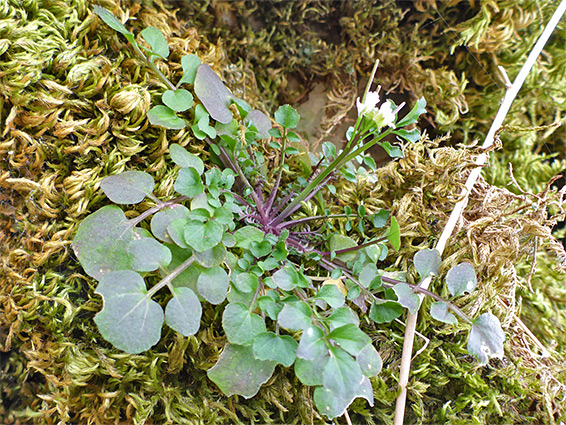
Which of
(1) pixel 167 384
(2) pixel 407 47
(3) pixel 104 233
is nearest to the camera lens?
(3) pixel 104 233

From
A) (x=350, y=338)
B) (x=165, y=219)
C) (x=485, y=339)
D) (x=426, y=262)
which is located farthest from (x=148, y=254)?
(x=485, y=339)

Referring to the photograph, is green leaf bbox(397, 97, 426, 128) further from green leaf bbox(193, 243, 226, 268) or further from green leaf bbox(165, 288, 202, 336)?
green leaf bbox(165, 288, 202, 336)

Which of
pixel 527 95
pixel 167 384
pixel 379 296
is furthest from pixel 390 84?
pixel 167 384

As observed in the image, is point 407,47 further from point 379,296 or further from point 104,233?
point 104,233

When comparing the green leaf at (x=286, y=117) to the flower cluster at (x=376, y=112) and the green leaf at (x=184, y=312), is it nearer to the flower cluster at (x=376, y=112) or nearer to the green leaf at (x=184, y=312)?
the flower cluster at (x=376, y=112)

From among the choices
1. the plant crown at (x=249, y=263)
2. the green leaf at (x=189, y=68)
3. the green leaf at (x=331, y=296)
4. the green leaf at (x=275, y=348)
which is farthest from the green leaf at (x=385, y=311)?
the green leaf at (x=189, y=68)

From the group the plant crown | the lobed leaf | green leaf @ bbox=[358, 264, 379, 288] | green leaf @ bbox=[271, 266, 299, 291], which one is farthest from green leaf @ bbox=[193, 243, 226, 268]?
the lobed leaf
